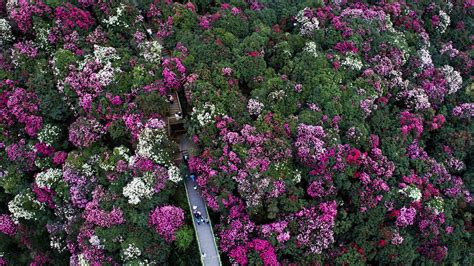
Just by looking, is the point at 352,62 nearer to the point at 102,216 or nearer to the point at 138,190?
the point at 138,190

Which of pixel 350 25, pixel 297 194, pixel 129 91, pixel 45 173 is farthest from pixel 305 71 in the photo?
pixel 45 173

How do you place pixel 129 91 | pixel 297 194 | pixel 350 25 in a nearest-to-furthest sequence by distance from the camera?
pixel 297 194 → pixel 129 91 → pixel 350 25

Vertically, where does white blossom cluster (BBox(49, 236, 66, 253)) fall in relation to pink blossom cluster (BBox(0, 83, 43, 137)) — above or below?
below

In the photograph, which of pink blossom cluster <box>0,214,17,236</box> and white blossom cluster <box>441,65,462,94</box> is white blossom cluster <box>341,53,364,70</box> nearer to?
white blossom cluster <box>441,65,462,94</box>

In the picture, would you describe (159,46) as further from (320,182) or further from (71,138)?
(320,182)

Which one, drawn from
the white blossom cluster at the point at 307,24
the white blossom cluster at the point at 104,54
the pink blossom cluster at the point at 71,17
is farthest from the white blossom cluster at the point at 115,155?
the white blossom cluster at the point at 307,24

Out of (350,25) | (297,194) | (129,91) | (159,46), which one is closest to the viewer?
(297,194)

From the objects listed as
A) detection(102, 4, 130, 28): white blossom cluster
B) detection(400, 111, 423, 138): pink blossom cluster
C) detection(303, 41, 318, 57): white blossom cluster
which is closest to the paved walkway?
detection(102, 4, 130, 28): white blossom cluster
